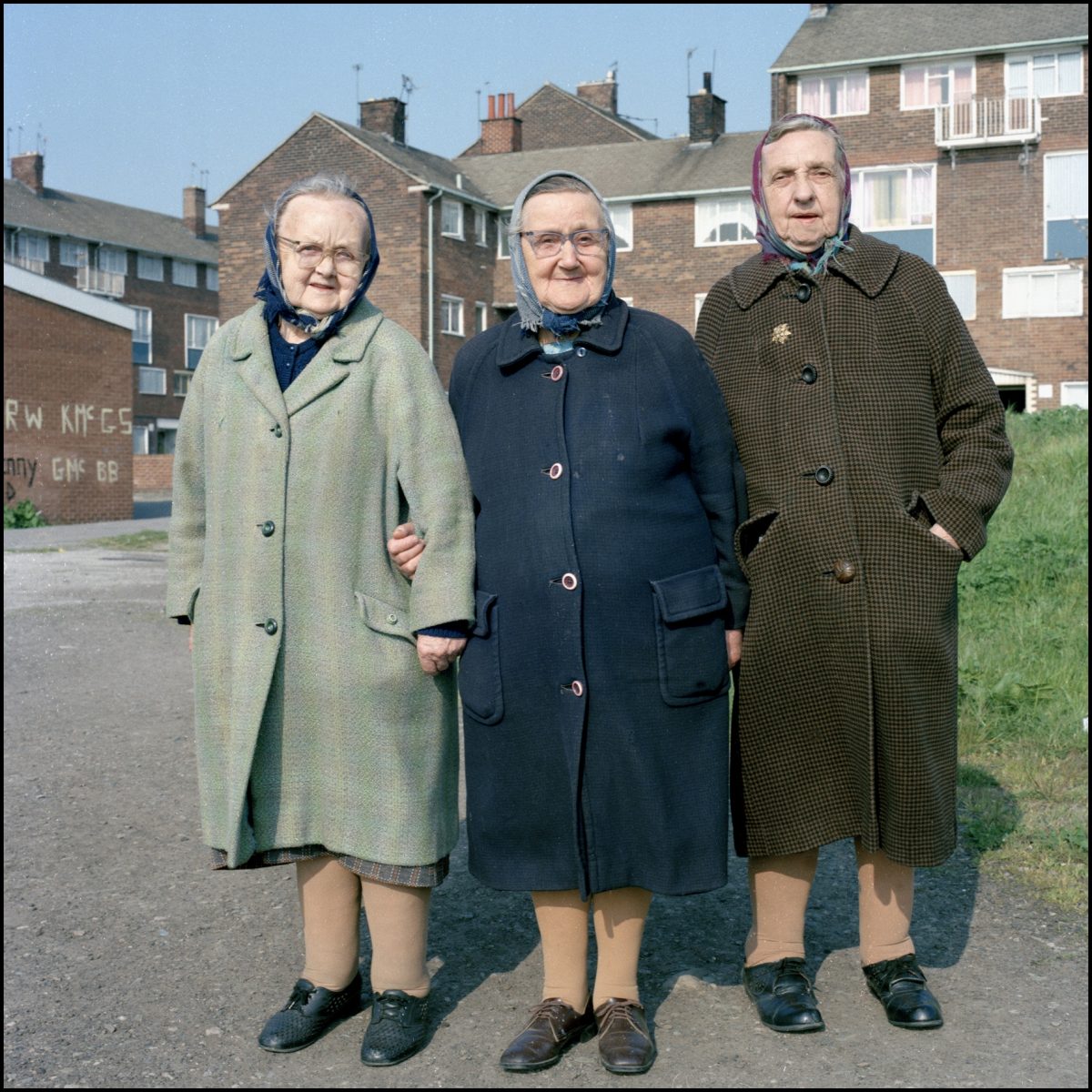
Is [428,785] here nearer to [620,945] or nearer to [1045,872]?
[620,945]

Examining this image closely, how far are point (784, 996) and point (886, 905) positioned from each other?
411mm

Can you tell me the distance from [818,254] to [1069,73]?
1479 inches

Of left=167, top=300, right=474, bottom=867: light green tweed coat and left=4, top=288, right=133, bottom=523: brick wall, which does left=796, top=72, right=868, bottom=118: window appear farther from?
left=167, top=300, right=474, bottom=867: light green tweed coat

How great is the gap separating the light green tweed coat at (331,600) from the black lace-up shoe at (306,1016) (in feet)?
1.54

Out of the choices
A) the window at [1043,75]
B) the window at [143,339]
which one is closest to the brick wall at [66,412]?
the window at [1043,75]

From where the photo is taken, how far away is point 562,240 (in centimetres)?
364

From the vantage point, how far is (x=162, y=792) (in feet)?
20.7

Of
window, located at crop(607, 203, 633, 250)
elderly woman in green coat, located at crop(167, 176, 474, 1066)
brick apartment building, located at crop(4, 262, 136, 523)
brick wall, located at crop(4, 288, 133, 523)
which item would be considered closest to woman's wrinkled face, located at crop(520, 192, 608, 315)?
elderly woman in green coat, located at crop(167, 176, 474, 1066)

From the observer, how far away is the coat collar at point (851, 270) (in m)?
3.86

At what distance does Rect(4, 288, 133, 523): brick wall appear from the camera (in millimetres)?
30156

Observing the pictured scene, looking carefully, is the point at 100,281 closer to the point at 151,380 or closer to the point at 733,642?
the point at 151,380

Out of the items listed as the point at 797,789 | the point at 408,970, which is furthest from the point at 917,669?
the point at 408,970

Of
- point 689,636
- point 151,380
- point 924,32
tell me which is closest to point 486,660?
point 689,636

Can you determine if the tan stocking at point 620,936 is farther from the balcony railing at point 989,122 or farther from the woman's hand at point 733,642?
the balcony railing at point 989,122
